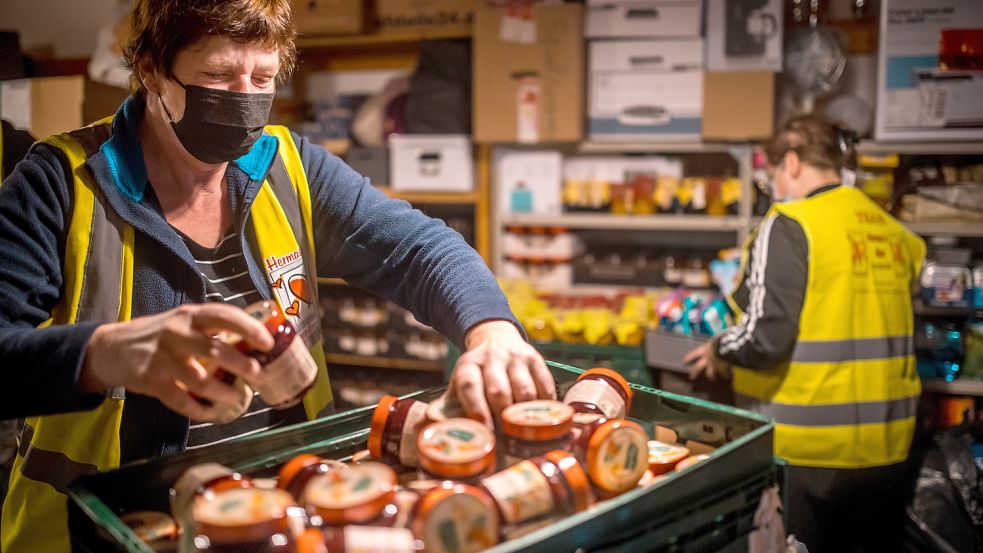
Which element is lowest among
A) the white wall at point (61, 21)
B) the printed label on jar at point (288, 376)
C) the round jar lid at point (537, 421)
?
the round jar lid at point (537, 421)

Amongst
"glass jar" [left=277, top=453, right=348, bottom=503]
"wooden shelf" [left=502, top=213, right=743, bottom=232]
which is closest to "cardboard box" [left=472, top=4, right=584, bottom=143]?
"wooden shelf" [left=502, top=213, right=743, bottom=232]

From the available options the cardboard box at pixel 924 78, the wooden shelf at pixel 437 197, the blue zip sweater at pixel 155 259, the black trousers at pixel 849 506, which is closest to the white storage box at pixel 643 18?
the cardboard box at pixel 924 78

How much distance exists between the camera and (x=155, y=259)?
120 centimetres

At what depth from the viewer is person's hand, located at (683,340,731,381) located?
9.67 feet

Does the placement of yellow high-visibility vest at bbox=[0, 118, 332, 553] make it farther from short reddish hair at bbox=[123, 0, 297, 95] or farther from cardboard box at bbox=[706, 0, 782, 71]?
cardboard box at bbox=[706, 0, 782, 71]

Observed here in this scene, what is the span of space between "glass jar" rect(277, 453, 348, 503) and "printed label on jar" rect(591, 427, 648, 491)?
293 mm

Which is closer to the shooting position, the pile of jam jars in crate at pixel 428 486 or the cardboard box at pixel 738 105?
the pile of jam jars in crate at pixel 428 486

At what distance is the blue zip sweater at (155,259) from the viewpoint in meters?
0.90

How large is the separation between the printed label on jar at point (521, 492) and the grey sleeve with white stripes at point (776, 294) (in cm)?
198

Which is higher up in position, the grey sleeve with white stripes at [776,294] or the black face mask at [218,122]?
the black face mask at [218,122]

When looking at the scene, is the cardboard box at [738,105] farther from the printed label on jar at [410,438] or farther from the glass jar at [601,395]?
the printed label on jar at [410,438]

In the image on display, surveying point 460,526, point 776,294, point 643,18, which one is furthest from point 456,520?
point 643,18

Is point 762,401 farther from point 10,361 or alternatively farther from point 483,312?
point 10,361

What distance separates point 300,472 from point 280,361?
5.9 inches
